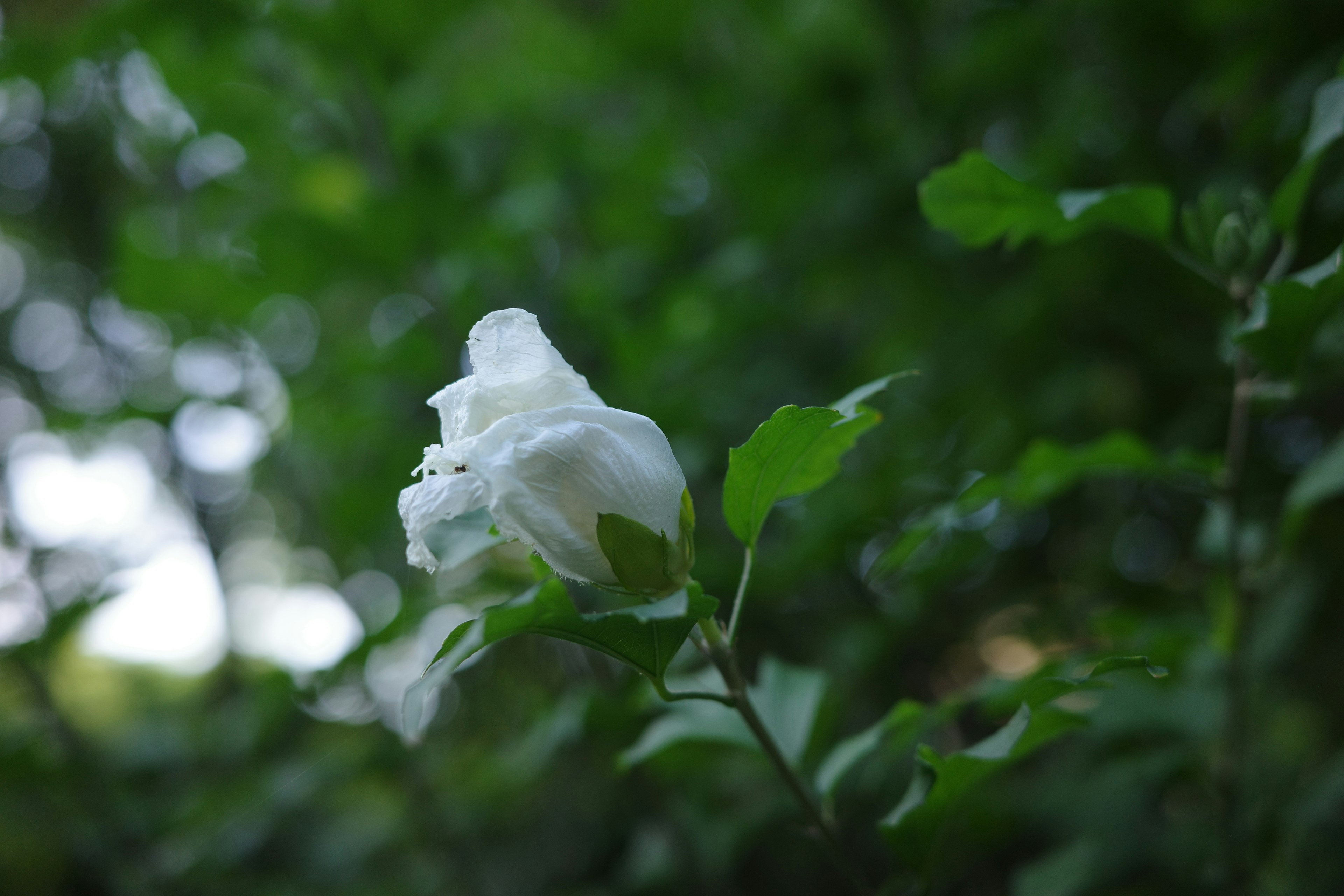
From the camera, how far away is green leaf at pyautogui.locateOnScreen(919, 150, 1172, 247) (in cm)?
59

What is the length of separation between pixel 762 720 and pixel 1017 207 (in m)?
0.44

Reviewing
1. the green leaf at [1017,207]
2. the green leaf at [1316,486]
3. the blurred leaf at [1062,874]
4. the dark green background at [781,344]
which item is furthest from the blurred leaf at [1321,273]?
the blurred leaf at [1062,874]

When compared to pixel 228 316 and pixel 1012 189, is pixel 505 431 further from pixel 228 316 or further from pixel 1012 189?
pixel 228 316

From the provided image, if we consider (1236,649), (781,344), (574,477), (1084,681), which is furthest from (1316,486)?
(781,344)

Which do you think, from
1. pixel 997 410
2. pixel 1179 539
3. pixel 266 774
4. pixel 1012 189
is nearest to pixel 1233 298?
pixel 1012 189

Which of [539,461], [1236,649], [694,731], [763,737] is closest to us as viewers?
[539,461]

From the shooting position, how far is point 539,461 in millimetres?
382

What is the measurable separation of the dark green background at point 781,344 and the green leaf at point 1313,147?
34cm

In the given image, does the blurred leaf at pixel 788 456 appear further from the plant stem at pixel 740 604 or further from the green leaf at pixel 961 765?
the green leaf at pixel 961 765

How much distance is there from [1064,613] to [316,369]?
1.54m

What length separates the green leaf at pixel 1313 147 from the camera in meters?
0.55

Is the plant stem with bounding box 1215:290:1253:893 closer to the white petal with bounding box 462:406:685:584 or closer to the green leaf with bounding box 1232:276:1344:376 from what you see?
the green leaf with bounding box 1232:276:1344:376

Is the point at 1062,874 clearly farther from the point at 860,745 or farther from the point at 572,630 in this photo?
the point at 572,630

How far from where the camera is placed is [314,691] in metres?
1.12
